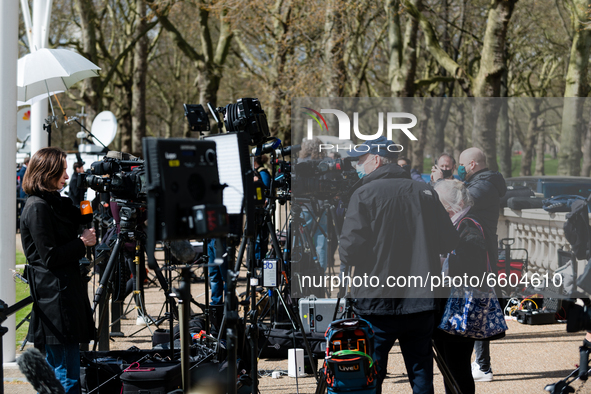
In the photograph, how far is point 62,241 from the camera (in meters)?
4.11

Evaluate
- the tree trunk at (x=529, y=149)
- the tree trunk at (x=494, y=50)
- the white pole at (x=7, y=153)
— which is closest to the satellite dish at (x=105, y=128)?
the white pole at (x=7, y=153)

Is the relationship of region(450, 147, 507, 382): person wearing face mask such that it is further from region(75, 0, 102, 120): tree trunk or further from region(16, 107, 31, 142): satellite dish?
region(16, 107, 31, 142): satellite dish

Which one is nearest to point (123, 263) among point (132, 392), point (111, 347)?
point (111, 347)

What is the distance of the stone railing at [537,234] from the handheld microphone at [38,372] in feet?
11.1

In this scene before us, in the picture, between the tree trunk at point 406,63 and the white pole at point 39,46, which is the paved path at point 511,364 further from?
the tree trunk at point 406,63

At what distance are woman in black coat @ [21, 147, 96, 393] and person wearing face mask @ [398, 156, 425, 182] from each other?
2.19 metres

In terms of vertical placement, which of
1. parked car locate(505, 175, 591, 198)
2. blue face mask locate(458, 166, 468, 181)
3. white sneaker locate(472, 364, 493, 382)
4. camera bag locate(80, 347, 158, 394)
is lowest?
white sneaker locate(472, 364, 493, 382)

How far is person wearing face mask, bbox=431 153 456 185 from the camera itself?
4723 mm

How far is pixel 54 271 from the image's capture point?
159 inches

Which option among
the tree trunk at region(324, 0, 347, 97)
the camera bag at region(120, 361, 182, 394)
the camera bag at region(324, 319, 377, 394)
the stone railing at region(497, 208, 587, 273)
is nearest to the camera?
the camera bag at region(324, 319, 377, 394)

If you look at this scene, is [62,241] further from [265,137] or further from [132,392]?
[265,137]

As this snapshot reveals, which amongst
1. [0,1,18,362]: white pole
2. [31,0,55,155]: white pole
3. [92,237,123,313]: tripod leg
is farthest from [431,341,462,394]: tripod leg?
[31,0,55,155]: white pole

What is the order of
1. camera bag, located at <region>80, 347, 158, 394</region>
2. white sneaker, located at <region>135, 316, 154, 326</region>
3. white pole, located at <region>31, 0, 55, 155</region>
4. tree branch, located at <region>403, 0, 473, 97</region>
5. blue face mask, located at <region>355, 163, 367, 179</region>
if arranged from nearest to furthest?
blue face mask, located at <region>355, 163, 367, 179</region> → camera bag, located at <region>80, 347, 158, 394</region> → white sneaker, located at <region>135, 316, 154, 326</region> → white pole, located at <region>31, 0, 55, 155</region> → tree branch, located at <region>403, 0, 473, 97</region>

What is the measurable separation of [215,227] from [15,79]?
3932mm
